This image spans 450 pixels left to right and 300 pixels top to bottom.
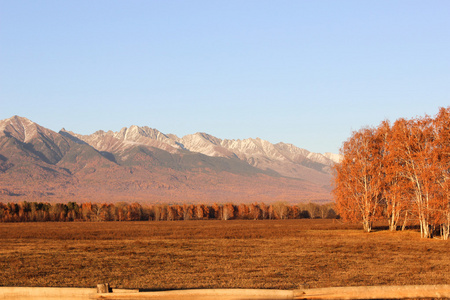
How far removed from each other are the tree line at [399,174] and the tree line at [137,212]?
3032 inches

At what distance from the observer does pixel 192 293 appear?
10.8 m

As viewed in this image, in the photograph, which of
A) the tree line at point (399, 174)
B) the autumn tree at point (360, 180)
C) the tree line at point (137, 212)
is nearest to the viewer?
the tree line at point (399, 174)

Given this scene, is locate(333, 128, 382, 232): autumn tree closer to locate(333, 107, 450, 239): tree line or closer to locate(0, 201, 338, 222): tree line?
locate(333, 107, 450, 239): tree line

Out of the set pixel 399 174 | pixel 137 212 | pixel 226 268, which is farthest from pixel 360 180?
pixel 137 212

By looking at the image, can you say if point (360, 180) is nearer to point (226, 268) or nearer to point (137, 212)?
point (226, 268)

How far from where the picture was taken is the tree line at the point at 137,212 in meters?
131

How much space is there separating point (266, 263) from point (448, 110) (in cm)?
2974

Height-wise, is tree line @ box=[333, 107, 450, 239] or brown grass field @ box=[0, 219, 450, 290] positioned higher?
tree line @ box=[333, 107, 450, 239]

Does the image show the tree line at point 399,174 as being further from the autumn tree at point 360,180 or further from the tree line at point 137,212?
the tree line at point 137,212

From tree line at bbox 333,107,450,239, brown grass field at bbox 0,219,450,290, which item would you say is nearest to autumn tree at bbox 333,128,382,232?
tree line at bbox 333,107,450,239

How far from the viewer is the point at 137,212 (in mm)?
143500

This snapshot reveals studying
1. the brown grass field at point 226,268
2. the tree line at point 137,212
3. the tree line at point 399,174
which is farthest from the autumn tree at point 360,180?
the tree line at point 137,212

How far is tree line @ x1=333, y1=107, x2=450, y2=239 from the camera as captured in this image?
4653 centimetres

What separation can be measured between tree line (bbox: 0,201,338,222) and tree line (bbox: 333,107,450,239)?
253ft
